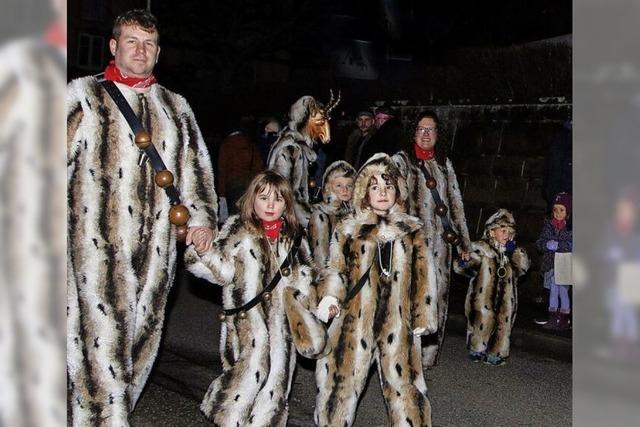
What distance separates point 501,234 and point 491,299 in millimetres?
535

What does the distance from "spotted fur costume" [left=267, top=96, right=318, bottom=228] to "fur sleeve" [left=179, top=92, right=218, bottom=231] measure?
3681 millimetres

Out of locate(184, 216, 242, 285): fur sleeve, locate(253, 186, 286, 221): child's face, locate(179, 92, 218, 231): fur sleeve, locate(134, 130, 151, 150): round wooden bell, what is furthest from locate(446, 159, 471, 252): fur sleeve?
locate(134, 130, 151, 150): round wooden bell

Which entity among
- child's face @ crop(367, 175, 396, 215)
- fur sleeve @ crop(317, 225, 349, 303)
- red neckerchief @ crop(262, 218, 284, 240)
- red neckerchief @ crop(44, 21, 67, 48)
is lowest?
fur sleeve @ crop(317, 225, 349, 303)

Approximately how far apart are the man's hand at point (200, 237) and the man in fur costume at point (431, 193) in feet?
9.21

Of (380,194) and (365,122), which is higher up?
(365,122)

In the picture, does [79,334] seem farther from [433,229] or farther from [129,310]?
[433,229]

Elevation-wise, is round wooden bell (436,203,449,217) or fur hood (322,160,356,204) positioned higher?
fur hood (322,160,356,204)

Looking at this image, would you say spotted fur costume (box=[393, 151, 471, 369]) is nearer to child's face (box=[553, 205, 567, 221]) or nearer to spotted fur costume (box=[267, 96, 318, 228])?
spotted fur costume (box=[267, 96, 318, 228])

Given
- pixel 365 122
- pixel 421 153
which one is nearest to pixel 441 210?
pixel 421 153

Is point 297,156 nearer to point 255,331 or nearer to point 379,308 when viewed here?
point 379,308

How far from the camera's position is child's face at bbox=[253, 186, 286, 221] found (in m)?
5.44

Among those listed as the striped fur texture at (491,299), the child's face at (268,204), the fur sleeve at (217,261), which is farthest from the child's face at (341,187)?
the fur sleeve at (217,261)

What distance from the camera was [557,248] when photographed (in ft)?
31.6

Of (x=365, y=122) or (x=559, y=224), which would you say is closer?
(x=559, y=224)
